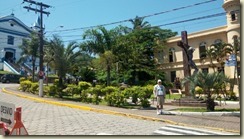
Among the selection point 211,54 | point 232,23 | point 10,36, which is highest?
point 10,36

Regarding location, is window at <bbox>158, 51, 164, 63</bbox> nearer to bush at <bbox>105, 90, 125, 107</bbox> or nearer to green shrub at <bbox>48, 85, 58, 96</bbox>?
green shrub at <bbox>48, 85, 58, 96</bbox>

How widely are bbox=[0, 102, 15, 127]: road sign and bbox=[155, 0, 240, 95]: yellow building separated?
19934 mm

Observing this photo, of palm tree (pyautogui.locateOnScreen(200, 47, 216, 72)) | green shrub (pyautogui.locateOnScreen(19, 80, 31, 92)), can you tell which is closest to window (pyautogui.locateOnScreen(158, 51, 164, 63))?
palm tree (pyautogui.locateOnScreen(200, 47, 216, 72))

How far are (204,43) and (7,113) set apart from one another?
26354 millimetres

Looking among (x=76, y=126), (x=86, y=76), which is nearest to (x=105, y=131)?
(x=76, y=126)

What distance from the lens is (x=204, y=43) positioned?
31.1 m

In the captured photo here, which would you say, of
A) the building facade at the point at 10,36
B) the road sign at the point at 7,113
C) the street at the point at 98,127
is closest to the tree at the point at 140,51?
the street at the point at 98,127

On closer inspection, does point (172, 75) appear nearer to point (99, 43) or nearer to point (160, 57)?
point (160, 57)

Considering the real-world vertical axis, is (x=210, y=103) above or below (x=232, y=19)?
below

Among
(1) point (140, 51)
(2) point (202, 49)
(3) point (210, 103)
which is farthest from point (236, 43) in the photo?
(3) point (210, 103)

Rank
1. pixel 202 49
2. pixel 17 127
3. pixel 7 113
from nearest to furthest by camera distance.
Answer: pixel 17 127 < pixel 7 113 < pixel 202 49

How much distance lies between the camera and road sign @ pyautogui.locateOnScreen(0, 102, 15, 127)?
310 inches

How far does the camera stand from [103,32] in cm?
3128

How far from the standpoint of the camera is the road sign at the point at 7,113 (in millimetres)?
7879
